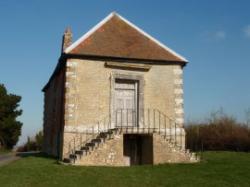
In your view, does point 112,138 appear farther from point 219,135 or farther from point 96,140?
point 219,135

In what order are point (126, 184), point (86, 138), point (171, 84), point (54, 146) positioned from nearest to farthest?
1. point (126, 184)
2. point (86, 138)
3. point (171, 84)
4. point (54, 146)

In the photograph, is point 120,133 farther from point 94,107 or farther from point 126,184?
point 126,184

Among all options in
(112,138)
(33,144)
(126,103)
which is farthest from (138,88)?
(33,144)

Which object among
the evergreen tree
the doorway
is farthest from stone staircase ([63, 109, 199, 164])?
the evergreen tree

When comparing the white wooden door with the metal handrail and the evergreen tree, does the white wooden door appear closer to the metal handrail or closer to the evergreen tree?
the metal handrail

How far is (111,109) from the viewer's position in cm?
1847

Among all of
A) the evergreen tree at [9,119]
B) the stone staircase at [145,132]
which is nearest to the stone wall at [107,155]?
the stone staircase at [145,132]

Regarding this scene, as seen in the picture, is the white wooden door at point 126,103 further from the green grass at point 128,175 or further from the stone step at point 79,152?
the green grass at point 128,175

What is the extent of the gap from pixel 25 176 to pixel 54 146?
8.97 meters

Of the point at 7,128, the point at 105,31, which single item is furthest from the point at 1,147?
the point at 105,31

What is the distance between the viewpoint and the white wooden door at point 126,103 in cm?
1881

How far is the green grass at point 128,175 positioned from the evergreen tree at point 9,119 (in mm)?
25489

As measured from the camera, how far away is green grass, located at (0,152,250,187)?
1250 cm

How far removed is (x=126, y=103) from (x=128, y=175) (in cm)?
579
